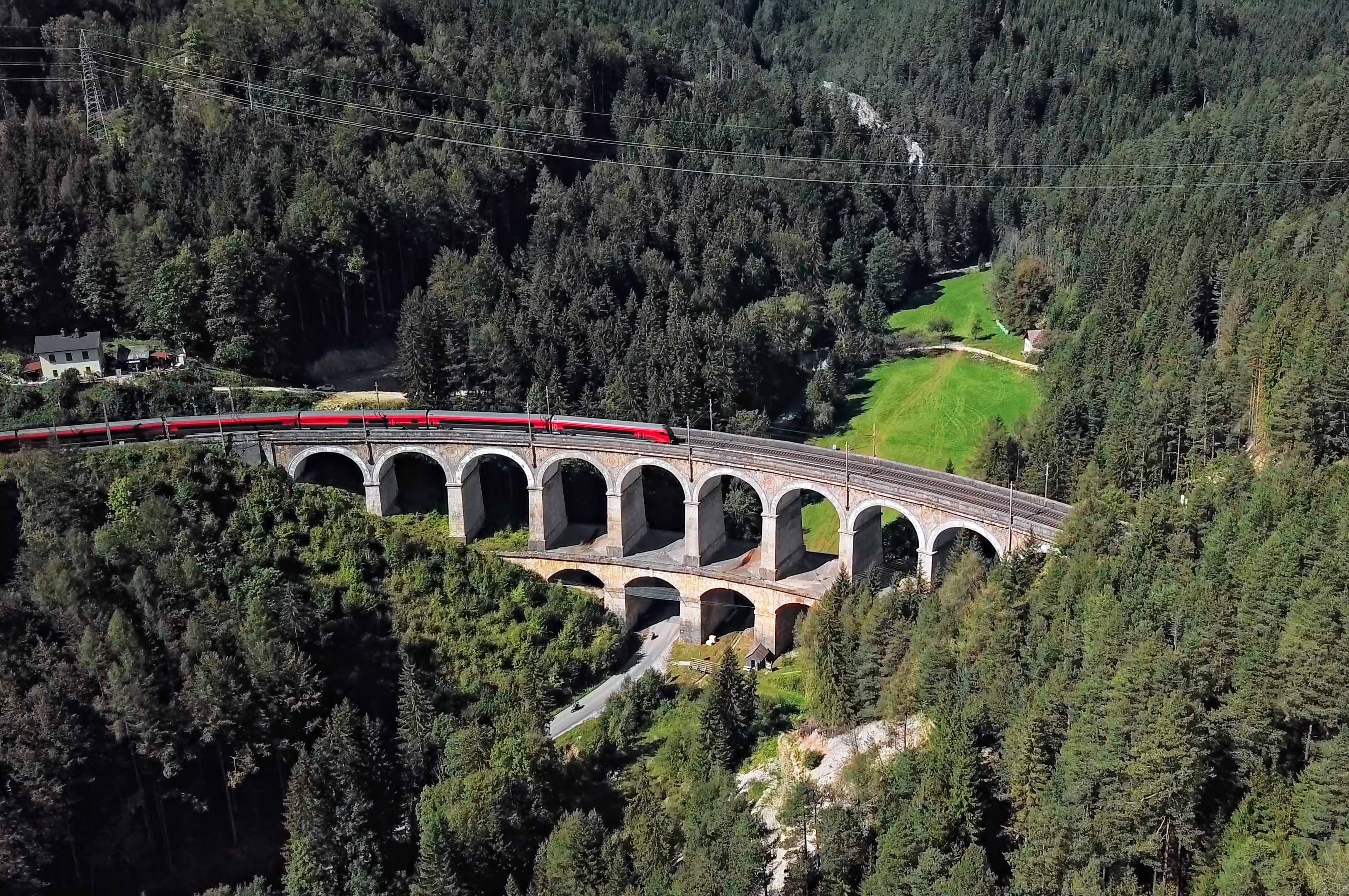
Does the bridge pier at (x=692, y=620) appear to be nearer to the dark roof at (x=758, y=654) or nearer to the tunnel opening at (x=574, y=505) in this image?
the dark roof at (x=758, y=654)

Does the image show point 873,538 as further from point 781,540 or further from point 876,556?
point 781,540

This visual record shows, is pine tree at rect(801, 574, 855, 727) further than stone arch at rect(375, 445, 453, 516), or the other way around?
stone arch at rect(375, 445, 453, 516)

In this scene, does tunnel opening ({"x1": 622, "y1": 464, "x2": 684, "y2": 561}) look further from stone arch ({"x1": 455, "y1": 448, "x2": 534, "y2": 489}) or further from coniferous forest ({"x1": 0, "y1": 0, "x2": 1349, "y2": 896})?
stone arch ({"x1": 455, "y1": 448, "x2": 534, "y2": 489})

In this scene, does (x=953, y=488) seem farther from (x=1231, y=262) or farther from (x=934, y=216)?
(x=934, y=216)

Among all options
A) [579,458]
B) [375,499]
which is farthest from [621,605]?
[375,499]

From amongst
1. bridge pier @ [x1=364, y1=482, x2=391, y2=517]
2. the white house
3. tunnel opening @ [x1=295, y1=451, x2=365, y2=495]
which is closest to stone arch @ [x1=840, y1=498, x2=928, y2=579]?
bridge pier @ [x1=364, y1=482, x2=391, y2=517]

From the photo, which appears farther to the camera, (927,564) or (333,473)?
(333,473)

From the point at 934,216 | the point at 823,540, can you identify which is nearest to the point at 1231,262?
the point at 823,540
